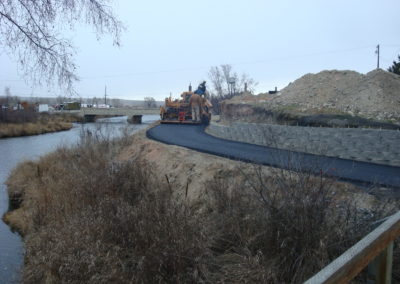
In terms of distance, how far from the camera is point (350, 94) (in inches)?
1072

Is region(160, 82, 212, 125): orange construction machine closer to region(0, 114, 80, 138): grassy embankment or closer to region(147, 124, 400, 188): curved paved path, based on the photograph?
region(147, 124, 400, 188): curved paved path

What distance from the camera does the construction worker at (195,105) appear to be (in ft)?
98.8

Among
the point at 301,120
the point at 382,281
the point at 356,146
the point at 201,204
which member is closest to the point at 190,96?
the point at 301,120

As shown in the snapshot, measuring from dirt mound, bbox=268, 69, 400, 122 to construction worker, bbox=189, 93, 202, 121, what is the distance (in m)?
5.90

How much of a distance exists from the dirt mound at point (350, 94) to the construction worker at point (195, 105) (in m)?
5.90

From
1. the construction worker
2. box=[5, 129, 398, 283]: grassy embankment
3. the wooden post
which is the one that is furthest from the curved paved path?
the construction worker

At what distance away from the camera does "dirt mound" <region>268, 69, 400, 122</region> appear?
2323 centimetres

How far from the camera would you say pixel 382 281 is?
3.16 meters

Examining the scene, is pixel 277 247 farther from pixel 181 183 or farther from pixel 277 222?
pixel 181 183

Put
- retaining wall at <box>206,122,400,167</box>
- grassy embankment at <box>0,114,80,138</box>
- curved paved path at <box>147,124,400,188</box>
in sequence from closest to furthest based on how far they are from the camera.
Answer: curved paved path at <box>147,124,400,188</box> → retaining wall at <box>206,122,400,167</box> → grassy embankment at <box>0,114,80,138</box>

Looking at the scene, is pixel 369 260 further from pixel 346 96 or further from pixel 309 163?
pixel 346 96

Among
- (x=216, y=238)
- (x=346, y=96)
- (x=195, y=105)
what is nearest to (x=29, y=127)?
(x=195, y=105)

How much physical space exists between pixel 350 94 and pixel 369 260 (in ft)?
86.9

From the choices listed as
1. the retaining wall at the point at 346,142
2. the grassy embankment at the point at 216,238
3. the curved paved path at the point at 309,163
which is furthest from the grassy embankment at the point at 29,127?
the grassy embankment at the point at 216,238
